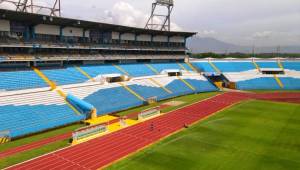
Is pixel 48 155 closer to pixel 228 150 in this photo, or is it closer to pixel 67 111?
pixel 67 111

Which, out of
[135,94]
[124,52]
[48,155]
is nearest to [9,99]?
[48,155]

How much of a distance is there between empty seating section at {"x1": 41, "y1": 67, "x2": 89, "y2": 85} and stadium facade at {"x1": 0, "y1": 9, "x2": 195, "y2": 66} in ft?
7.98

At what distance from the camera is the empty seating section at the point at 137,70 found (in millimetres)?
50181

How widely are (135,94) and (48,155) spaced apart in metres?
22.9

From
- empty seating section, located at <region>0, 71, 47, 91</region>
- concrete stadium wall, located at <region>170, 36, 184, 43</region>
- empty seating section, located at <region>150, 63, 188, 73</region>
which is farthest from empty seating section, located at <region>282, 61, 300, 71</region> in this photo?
empty seating section, located at <region>0, 71, 47, 91</region>

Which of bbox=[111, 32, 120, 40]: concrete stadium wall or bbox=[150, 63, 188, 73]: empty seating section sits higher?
bbox=[111, 32, 120, 40]: concrete stadium wall

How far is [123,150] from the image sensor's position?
865 inches

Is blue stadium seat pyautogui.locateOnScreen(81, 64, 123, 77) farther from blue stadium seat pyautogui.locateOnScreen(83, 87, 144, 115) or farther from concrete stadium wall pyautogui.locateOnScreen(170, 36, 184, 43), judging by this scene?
concrete stadium wall pyautogui.locateOnScreen(170, 36, 184, 43)

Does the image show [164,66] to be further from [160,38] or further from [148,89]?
[148,89]

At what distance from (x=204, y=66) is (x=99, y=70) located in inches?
1198

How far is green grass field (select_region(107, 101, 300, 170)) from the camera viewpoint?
18938mm

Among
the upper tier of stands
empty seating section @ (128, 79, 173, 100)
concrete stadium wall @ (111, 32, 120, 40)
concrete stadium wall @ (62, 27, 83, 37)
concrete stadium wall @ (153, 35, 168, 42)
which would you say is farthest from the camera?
concrete stadium wall @ (153, 35, 168, 42)

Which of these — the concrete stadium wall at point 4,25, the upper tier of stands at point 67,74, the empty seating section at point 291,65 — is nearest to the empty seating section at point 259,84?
the empty seating section at point 291,65

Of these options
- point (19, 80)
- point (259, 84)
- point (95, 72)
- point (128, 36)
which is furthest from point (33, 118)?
point (259, 84)
